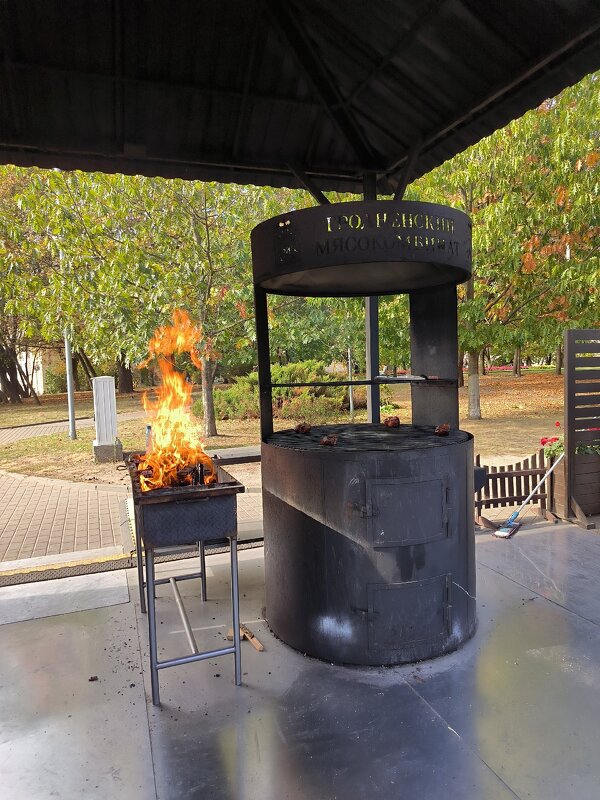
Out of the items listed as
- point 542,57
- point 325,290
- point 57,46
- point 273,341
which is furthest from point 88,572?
point 273,341

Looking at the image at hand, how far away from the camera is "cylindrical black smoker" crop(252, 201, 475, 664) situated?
3.13m

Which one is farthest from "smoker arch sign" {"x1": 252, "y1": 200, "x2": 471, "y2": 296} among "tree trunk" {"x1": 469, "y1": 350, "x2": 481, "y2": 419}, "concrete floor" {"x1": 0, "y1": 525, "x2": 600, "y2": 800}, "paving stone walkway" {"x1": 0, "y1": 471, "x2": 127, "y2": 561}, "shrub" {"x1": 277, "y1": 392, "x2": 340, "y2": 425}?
"tree trunk" {"x1": 469, "y1": 350, "x2": 481, "y2": 419}

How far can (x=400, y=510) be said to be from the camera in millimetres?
3207

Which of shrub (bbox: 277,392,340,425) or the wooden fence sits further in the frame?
shrub (bbox: 277,392,340,425)

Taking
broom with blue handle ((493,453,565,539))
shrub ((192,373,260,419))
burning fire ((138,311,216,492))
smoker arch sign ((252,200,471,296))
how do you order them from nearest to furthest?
smoker arch sign ((252,200,471,296)), burning fire ((138,311,216,492)), broom with blue handle ((493,453,565,539)), shrub ((192,373,260,419))

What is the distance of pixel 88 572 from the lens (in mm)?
4996

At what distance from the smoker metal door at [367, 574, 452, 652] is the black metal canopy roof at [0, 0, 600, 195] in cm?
313

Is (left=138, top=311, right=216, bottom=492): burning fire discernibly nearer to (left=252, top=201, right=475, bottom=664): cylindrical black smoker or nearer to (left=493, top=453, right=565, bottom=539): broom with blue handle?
(left=252, top=201, right=475, bottom=664): cylindrical black smoker

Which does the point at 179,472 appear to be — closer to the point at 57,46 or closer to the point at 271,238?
the point at 271,238

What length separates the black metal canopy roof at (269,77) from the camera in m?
3.42

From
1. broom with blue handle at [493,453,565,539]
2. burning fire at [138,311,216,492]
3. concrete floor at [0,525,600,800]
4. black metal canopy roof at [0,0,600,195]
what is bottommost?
concrete floor at [0,525,600,800]

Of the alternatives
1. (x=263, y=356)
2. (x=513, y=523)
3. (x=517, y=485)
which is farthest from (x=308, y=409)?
(x=263, y=356)

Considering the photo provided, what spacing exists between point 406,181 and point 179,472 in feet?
9.70

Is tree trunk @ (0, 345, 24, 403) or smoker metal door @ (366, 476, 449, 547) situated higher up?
tree trunk @ (0, 345, 24, 403)
